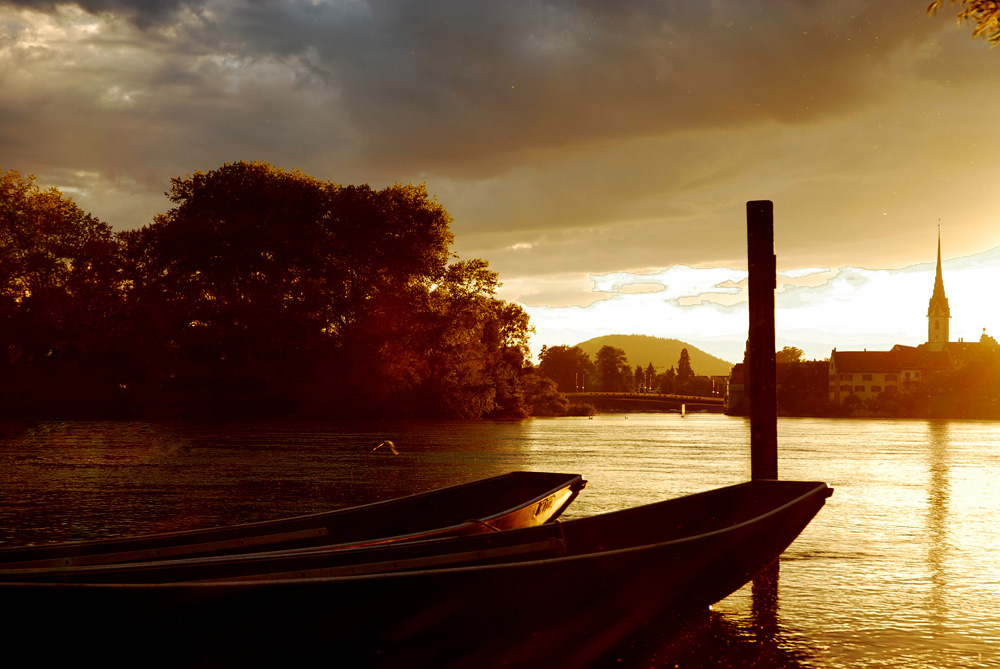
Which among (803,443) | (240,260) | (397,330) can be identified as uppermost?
(240,260)

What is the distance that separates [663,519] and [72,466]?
19.5 meters

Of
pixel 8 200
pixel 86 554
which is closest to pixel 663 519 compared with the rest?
pixel 86 554

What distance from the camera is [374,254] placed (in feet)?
184

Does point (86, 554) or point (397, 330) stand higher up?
point (397, 330)

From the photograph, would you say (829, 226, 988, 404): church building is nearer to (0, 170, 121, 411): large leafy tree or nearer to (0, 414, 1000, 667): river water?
(0, 414, 1000, 667): river water

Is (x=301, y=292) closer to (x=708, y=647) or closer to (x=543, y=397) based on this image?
(x=543, y=397)

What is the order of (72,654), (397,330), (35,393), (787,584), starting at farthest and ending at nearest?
(397,330), (35,393), (787,584), (72,654)

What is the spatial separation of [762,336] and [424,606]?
6.33m

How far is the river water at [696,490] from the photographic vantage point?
7559 mm

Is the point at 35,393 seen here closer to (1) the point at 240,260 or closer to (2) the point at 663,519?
(1) the point at 240,260

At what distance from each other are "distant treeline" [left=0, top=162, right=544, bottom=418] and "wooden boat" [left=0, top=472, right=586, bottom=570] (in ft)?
147

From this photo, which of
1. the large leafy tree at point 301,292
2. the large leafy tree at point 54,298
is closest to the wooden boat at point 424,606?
the large leafy tree at point 301,292

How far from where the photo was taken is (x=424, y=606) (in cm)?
567

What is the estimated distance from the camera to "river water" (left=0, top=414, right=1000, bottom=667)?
24.8 feet
